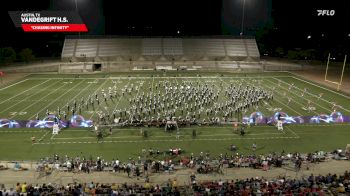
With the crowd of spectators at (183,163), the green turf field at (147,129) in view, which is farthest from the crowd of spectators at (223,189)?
the green turf field at (147,129)

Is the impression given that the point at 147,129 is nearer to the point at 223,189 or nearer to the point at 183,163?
the point at 183,163

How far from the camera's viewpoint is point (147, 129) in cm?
2639

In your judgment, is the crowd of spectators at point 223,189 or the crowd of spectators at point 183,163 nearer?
the crowd of spectators at point 223,189

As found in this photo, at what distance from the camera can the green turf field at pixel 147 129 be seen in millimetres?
22703

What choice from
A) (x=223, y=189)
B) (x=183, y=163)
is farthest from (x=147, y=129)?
(x=223, y=189)

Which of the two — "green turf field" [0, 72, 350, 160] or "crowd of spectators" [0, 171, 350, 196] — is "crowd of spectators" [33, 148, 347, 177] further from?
"crowd of spectators" [0, 171, 350, 196]

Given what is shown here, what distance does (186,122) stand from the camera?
1070 inches

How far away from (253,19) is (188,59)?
59.8ft

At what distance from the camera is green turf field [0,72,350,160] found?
894 inches

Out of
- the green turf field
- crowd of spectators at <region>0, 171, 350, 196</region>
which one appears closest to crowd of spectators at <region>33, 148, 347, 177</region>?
the green turf field

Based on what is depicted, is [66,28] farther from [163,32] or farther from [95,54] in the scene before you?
[163,32]

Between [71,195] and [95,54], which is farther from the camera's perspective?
[95,54]

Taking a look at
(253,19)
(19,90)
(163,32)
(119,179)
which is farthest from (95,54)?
(119,179)

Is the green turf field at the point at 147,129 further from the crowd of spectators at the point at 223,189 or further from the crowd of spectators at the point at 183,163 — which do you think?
the crowd of spectators at the point at 223,189
